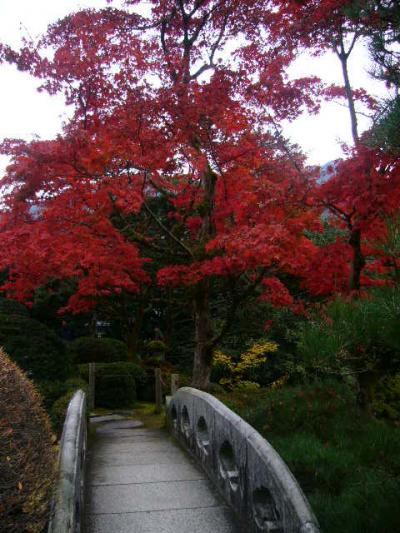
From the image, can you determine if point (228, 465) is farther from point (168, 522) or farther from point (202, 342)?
point (202, 342)

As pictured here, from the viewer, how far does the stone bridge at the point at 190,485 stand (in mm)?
3803

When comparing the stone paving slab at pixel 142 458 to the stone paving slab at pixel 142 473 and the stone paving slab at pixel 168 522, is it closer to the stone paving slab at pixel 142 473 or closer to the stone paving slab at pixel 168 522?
the stone paving slab at pixel 142 473

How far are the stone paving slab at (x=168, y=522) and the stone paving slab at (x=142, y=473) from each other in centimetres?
103

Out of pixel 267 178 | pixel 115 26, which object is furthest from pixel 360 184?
pixel 115 26

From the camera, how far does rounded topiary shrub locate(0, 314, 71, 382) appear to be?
30.8ft

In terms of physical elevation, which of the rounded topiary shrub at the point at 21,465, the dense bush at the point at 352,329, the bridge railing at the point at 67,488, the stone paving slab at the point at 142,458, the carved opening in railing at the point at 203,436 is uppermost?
the dense bush at the point at 352,329

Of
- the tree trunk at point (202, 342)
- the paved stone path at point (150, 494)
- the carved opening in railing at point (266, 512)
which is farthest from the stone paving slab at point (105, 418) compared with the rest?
the carved opening in railing at point (266, 512)

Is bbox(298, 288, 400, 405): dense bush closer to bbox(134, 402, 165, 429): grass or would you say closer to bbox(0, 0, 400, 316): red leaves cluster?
bbox(0, 0, 400, 316): red leaves cluster

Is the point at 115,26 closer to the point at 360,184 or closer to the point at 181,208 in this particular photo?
the point at 181,208

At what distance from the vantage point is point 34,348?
376 inches

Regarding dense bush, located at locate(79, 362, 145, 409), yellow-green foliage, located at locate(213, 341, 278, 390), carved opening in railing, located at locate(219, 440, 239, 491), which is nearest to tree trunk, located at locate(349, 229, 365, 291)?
carved opening in railing, located at locate(219, 440, 239, 491)

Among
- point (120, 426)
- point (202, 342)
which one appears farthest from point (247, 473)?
point (120, 426)

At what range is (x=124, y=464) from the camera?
689 centimetres

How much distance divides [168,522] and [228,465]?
2.95 ft
